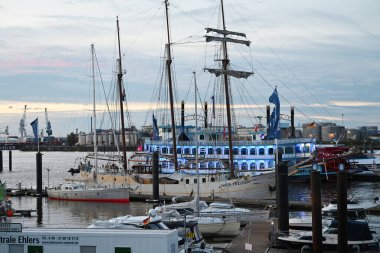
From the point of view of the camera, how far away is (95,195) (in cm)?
6012

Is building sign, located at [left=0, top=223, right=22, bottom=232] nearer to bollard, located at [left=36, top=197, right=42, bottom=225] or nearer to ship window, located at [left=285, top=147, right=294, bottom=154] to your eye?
bollard, located at [left=36, top=197, right=42, bottom=225]

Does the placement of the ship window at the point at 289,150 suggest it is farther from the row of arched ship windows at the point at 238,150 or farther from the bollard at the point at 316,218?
the bollard at the point at 316,218

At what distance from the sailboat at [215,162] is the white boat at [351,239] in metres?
20.3

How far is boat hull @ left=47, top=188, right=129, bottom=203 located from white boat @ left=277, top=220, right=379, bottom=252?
1207 inches

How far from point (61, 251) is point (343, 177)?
1336cm

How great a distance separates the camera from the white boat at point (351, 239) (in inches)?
1142

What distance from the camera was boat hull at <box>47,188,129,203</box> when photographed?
194 feet

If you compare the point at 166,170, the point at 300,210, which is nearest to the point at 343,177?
the point at 300,210

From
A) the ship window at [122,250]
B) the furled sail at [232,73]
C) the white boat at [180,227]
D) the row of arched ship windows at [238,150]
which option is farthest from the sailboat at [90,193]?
the ship window at [122,250]

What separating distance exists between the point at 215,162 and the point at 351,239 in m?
40.0

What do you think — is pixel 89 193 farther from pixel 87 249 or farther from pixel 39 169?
pixel 87 249

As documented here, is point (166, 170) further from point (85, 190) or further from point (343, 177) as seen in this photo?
point (343, 177)

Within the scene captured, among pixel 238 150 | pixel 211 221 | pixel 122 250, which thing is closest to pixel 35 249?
pixel 122 250

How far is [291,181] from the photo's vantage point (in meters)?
83.6
